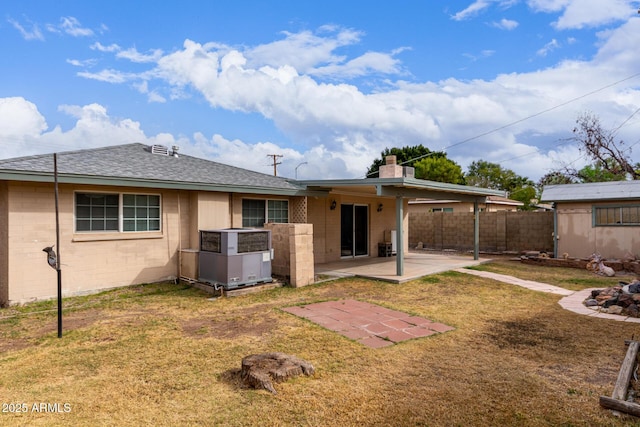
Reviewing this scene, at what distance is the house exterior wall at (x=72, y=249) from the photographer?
23.3 feet

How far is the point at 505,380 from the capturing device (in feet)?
12.9

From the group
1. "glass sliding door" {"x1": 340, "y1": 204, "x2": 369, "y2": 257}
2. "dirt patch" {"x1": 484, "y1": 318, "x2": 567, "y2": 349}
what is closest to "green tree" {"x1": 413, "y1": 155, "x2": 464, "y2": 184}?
"glass sliding door" {"x1": 340, "y1": 204, "x2": 369, "y2": 257}

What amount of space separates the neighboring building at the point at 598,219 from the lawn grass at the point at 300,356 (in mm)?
7482

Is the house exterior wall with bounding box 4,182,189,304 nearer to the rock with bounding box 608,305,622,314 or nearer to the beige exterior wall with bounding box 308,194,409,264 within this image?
the beige exterior wall with bounding box 308,194,409,264

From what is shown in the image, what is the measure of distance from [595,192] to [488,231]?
4.65 meters

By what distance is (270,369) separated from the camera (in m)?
3.92

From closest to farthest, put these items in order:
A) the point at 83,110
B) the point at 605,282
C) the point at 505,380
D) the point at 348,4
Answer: the point at 505,380 → the point at 605,282 → the point at 348,4 → the point at 83,110

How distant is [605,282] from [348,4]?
11.5m

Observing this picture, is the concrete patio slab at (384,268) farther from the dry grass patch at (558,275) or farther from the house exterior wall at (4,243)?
the house exterior wall at (4,243)

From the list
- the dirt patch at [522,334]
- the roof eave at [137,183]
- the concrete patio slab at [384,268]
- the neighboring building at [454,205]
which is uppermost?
the roof eave at [137,183]

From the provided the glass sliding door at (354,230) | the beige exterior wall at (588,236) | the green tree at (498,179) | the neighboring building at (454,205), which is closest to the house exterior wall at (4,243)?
the glass sliding door at (354,230)

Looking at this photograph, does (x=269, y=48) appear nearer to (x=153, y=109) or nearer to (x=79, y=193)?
(x=153, y=109)

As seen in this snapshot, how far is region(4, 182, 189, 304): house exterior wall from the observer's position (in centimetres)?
710

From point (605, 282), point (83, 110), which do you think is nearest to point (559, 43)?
point (605, 282)
